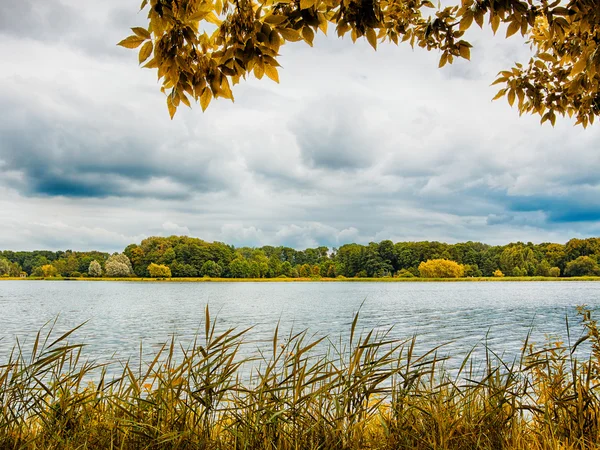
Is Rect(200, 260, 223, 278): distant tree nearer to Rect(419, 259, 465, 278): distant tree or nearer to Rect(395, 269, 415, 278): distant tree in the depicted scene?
Rect(395, 269, 415, 278): distant tree

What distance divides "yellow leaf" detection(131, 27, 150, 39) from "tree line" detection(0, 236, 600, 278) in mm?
112894

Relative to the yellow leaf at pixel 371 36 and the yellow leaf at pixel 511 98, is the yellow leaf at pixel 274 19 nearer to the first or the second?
the yellow leaf at pixel 371 36

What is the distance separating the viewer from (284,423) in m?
3.01

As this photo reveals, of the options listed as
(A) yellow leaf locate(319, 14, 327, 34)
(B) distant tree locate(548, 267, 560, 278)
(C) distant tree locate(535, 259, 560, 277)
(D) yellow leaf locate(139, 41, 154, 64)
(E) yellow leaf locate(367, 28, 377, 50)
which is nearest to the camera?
(D) yellow leaf locate(139, 41, 154, 64)

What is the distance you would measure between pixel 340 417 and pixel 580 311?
272 cm

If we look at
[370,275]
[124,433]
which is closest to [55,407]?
[124,433]

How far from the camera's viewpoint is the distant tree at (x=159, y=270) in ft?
374

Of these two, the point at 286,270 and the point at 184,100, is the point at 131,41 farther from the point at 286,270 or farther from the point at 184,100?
the point at 286,270

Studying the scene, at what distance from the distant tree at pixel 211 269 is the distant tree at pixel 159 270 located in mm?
8862

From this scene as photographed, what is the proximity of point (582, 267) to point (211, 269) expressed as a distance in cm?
8914

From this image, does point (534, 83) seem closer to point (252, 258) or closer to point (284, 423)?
point (284, 423)

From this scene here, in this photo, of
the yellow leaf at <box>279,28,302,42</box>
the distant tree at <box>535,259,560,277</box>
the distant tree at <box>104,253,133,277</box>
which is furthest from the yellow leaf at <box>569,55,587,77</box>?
the distant tree at <box>104,253,133,277</box>

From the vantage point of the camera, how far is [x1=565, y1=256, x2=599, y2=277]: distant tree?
96688 millimetres

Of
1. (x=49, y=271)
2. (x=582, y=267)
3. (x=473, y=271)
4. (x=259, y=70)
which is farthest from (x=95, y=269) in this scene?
(x=259, y=70)
